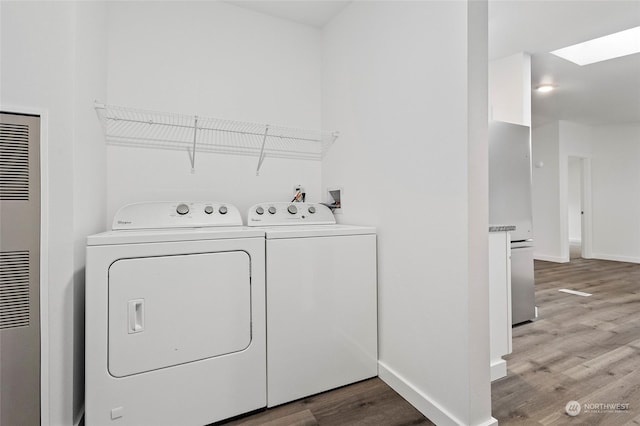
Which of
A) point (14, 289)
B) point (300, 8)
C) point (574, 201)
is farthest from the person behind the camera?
point (574, 201)

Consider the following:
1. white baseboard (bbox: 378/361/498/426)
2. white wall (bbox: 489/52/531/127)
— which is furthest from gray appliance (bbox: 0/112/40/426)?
white wall (bbox: 489/52/531/127)

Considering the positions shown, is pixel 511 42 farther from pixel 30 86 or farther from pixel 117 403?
pixel 117 403

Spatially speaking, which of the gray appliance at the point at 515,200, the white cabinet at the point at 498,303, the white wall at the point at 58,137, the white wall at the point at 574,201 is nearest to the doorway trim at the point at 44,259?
the white wall at the point at 58,137

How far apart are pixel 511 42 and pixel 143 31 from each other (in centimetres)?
330

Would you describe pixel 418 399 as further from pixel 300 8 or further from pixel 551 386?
pixel 300 8

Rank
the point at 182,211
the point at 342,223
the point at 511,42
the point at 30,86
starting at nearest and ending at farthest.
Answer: the point at 30,86
the point at 182,211
the point at 342,223
the point at 511,42

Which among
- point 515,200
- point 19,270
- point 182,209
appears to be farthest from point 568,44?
point 19,270

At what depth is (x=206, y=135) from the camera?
219cm

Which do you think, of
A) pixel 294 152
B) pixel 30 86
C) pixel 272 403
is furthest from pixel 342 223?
pixel 30 86

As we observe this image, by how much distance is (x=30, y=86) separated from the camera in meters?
1.24

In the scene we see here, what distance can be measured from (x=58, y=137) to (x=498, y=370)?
2583 mm

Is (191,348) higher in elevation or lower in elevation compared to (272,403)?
higher

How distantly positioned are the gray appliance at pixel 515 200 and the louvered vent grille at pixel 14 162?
9.97 feet

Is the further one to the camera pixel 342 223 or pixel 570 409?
pixel 342 223
